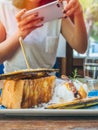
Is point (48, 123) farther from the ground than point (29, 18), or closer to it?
closer to it

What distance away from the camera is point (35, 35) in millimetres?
697

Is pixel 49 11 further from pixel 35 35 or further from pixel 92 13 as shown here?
pixel 92 13

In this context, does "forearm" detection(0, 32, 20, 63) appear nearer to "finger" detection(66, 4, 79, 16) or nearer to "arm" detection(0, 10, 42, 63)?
"arm" detection(0, 10, 42, 63)

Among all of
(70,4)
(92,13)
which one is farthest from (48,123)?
(92,13)

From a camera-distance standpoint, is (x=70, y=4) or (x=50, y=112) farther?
(x=70, y=4)

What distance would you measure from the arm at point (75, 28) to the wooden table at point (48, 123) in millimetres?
312

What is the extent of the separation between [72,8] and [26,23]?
114 millimetres

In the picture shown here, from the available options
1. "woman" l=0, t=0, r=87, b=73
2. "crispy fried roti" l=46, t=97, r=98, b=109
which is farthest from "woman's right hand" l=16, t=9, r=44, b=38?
"crispy fried roti" l=46, t=97, r=98, b=109

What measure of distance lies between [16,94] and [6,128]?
8cm

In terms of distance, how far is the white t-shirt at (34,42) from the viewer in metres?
0.67

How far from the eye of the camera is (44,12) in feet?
1.73

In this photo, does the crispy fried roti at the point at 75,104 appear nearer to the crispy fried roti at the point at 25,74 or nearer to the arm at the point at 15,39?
the crispy fried roti at the point at 25,74

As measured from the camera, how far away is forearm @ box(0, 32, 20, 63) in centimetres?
62

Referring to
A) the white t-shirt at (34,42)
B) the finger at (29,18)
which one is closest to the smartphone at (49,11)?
the finger at (29,18)
